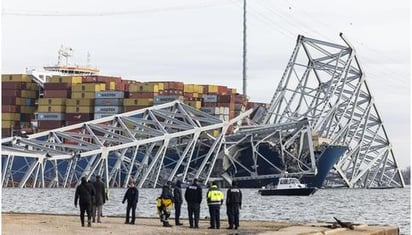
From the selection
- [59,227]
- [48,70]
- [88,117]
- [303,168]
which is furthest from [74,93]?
[59,227]

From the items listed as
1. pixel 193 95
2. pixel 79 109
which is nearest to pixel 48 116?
pixel 79 109

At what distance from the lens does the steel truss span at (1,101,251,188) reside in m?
74.0

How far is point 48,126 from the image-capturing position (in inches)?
4151

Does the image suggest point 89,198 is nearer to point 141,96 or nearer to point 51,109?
point 141,96

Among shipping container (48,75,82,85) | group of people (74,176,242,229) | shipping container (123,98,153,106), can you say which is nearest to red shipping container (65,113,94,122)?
shipping container (48,75,82,85)

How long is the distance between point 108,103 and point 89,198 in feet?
276

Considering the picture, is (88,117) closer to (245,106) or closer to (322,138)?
(245,106)

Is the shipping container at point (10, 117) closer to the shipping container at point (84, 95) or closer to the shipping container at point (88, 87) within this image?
the shipping container at point (88, 87)

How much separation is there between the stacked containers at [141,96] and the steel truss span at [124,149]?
10394 mm

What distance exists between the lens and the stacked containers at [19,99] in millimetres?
110363

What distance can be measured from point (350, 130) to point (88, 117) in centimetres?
3254

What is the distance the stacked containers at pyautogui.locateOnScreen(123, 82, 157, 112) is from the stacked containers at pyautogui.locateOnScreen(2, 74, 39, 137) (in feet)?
49.1

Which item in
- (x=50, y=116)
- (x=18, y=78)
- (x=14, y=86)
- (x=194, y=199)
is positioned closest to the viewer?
(x=194, y=199)

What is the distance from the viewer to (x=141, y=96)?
336 ft
